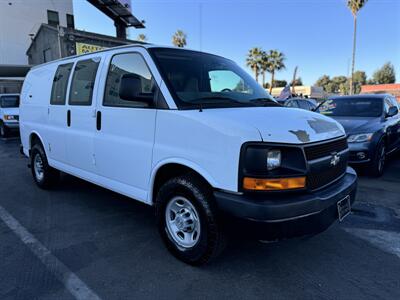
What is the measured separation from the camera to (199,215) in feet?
8.99

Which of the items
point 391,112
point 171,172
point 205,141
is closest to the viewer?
point 205,141

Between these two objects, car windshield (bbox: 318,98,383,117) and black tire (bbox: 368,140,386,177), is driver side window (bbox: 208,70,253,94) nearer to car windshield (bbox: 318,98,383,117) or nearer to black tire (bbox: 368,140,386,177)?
black tire (bbox: 368,140,386,177)

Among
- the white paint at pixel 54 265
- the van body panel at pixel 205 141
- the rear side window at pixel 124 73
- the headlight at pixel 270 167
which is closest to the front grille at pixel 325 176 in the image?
the headlight at pixel 270 167

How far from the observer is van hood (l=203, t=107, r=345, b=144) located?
2.46 metres

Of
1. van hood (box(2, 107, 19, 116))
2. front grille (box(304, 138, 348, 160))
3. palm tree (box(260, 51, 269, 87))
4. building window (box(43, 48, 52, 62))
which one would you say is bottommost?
front grille (box(304, 138, 348, 160))

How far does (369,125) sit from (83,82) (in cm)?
537

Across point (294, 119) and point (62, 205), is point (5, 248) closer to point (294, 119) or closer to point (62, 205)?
point (62, 205)

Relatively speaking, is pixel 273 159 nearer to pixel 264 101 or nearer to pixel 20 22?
pixel 264 101

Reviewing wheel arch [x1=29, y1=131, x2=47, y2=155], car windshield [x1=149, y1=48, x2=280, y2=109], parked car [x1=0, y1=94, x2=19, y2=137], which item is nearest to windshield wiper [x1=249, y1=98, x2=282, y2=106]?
car windshield [x1=149, y1=48, x2=280, y2=109]

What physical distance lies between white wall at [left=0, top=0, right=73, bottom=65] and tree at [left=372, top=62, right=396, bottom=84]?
228 feet

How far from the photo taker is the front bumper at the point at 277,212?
2.36 metres

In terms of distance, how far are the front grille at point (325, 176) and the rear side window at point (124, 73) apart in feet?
5.48

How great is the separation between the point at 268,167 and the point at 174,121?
0.96 m

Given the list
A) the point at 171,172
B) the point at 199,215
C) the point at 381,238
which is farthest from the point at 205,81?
the point at 381,238
